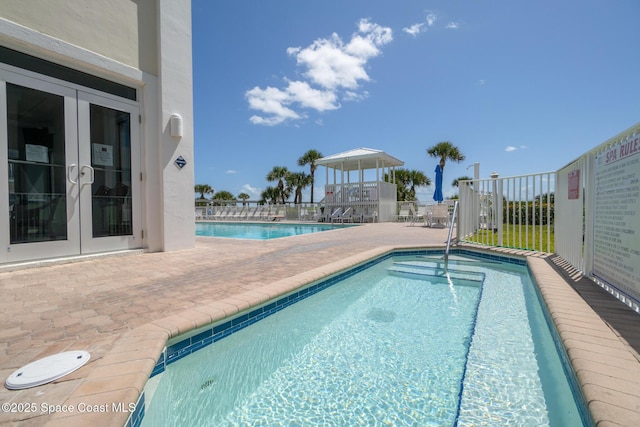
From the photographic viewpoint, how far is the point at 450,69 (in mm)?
13055

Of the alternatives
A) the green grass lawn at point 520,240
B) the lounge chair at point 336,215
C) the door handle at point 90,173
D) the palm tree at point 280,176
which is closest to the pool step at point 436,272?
the green grass lawn at point 520,240

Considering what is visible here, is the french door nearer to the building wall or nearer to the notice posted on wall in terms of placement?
the building wall

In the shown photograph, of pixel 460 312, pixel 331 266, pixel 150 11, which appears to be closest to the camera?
pixel 460 312

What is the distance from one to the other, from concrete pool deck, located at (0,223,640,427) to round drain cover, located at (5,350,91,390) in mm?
40

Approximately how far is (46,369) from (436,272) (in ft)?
14.1

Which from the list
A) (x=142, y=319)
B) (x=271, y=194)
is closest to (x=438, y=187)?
(x=142, y=319)

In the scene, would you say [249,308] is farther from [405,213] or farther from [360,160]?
[405,213]

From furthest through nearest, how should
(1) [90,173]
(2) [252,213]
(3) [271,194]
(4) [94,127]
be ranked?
1. (3) [271,194]
2. (2) [252,213]
3. (4) [94,127]
4. (1) [90,173]

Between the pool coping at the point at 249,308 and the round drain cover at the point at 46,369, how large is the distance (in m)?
0.13

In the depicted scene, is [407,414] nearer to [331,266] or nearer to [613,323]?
[613,323]

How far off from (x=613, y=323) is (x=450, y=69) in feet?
46.3

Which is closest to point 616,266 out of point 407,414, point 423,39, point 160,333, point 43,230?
point 407,414

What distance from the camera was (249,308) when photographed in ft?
7.58

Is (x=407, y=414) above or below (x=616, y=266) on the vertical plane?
below
